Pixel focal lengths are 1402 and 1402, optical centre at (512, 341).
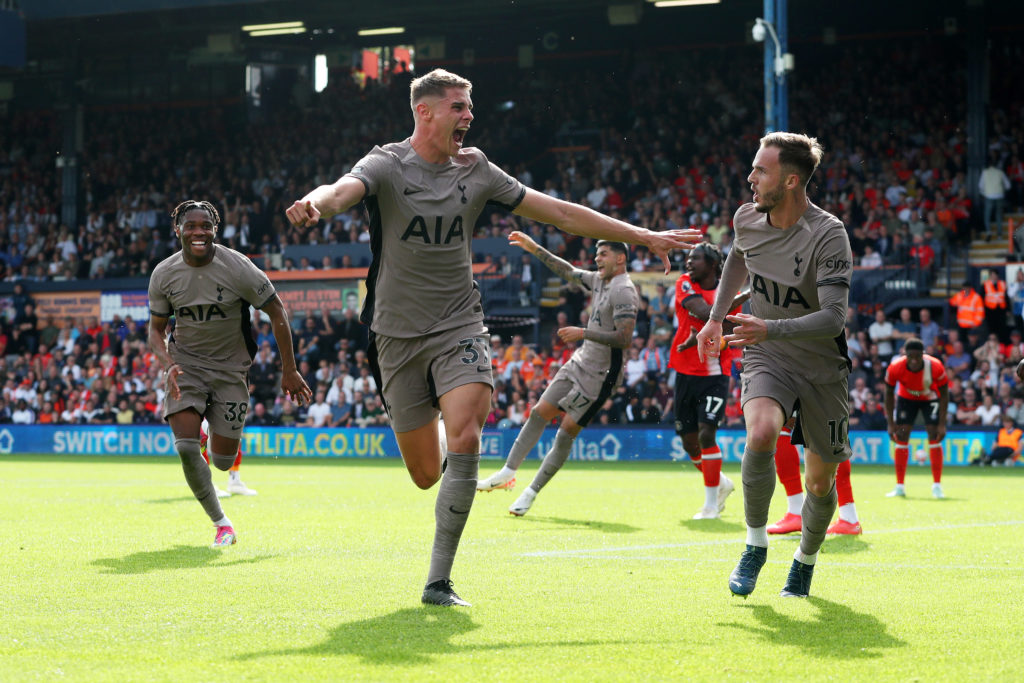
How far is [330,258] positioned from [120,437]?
6.35m

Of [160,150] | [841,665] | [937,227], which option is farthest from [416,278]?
[160,150]

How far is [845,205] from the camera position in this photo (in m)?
30.6

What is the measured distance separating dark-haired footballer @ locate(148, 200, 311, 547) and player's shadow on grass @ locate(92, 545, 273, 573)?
55 cm

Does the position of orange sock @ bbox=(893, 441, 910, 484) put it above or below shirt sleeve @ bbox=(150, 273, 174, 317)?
below

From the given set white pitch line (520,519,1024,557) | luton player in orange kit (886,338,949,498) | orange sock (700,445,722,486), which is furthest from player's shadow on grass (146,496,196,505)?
luton player in orange kit (886,338,949,498)

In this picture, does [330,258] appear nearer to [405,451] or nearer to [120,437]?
[120,437]

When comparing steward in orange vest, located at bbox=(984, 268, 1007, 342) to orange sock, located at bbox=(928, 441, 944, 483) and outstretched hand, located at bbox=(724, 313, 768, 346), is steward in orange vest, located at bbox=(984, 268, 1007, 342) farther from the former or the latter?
outstretched hand, located at bbox=(724, 313, 768, 346)

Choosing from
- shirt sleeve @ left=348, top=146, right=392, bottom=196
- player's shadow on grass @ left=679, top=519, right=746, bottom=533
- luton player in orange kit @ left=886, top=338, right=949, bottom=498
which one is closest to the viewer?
shirt sleeve @ left=348, top=146, right=392, bottom=196

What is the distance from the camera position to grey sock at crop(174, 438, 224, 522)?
9781 millimetres

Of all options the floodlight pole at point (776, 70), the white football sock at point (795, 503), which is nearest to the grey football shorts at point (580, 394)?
the white football sock at point (795, 503)

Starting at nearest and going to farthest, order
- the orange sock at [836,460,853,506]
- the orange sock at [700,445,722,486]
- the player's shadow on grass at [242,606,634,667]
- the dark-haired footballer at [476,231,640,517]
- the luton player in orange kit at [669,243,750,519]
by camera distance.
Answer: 1. the player's shadow on grass at [242,606,634,667]
2. the orange sock at [836,460,853,506]
3. the luton player in orange kit at [669,243,750,519]
4. the orange sock at [700,445,722,486]
5. the dark-haired footballer at [476,231,640,517]

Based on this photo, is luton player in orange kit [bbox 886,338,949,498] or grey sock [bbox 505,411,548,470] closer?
grey sock [bbox 505,411,548,470]

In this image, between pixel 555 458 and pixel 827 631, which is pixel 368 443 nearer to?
pixel 555 458

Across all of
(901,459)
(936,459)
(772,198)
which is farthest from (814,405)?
(936,459)
